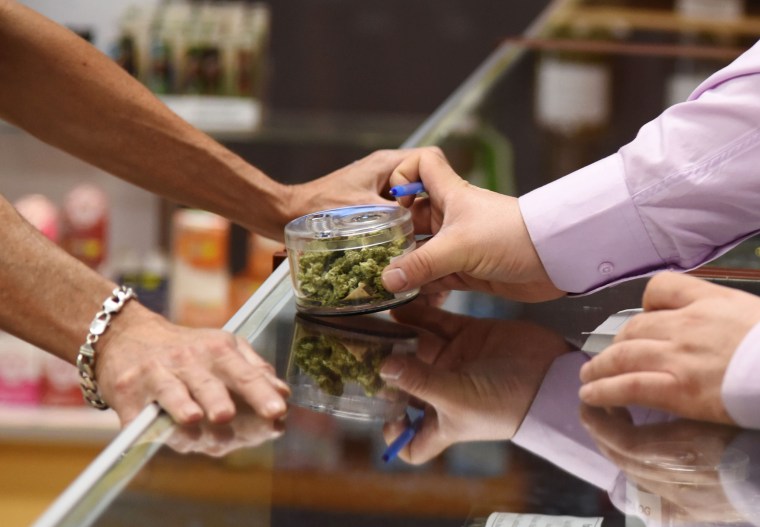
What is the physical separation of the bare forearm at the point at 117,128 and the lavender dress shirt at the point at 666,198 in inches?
17.5

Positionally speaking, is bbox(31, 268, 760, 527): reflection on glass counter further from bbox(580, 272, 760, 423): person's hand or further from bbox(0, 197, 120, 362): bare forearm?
bbox(0, 197, 120, 362): bare forearm

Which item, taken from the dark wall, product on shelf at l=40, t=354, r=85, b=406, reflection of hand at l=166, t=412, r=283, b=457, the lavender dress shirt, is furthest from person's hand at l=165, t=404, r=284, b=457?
the dark wall

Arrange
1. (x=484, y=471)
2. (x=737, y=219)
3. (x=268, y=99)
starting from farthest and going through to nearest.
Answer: (x=268, y=99)
(x=737, y=219)
(x=484, y=471)

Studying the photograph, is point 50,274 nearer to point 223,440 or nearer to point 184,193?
point 223,440

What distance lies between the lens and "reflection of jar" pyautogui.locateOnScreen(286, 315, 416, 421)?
0.97m

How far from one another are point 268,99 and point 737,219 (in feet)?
8.75

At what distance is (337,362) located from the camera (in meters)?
1.09

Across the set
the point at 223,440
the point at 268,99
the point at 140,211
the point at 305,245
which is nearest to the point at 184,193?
the point at 305,245

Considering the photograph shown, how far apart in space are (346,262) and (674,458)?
455 mm

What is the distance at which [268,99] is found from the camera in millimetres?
3793

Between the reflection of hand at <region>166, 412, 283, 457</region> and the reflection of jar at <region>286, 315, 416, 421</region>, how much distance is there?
0.06 m

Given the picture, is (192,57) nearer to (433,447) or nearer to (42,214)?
(42,214)

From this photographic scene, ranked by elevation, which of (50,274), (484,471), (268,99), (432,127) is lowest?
(484,471)

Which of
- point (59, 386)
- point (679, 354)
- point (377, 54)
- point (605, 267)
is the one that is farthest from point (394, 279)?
Result: point (377, 54)
